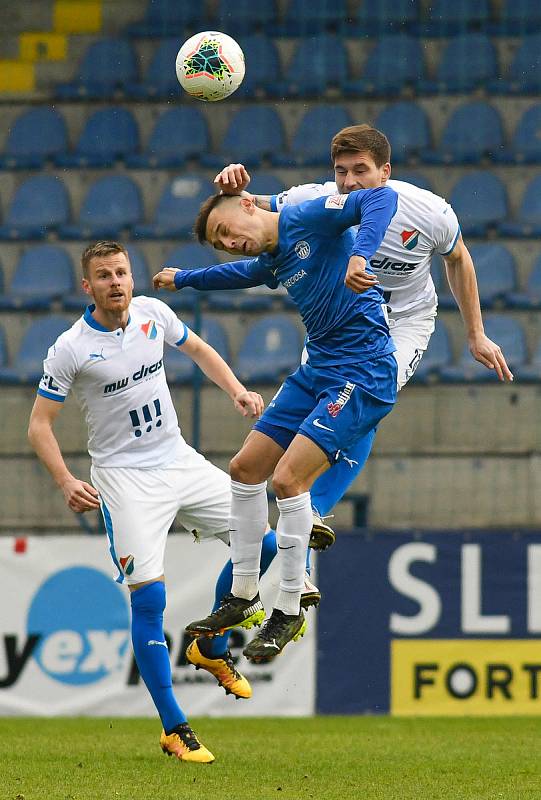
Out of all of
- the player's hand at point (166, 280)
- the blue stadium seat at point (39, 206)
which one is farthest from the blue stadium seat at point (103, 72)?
the player's hand at point (166, 280)

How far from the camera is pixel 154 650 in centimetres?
707

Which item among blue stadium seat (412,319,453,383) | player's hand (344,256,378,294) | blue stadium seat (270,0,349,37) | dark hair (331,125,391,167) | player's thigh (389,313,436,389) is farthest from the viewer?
blue stadium seat (270,0,349,37)

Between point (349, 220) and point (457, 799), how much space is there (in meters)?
2.53

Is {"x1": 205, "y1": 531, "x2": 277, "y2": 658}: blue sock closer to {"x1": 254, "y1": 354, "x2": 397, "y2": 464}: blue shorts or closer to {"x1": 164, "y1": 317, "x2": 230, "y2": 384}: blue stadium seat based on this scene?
{"x1": 254, "y1": 354, "x2": 397, "y2": 464}: blue shorts

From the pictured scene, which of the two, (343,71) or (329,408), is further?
(343,71)

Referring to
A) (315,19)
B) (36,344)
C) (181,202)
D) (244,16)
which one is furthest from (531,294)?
(244,16)

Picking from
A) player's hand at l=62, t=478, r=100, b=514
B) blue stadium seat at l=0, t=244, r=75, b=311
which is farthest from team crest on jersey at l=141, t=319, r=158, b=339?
blue stadium seat at l=0, t=244, r=75, b=311

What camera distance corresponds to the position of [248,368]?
11.5 metres

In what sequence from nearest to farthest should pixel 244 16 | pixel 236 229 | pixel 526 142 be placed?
pixel 236 229 → pixel 526 142 → pixel 244 16

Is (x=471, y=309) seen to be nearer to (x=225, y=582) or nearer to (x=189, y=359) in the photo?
(x=225, y=582)

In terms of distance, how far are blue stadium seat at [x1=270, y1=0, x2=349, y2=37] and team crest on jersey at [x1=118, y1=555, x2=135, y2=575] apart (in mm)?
8596

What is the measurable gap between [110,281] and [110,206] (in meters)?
6.48

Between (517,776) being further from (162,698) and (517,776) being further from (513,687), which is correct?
(513,687)

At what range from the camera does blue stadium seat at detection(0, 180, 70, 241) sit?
13.4 meters
